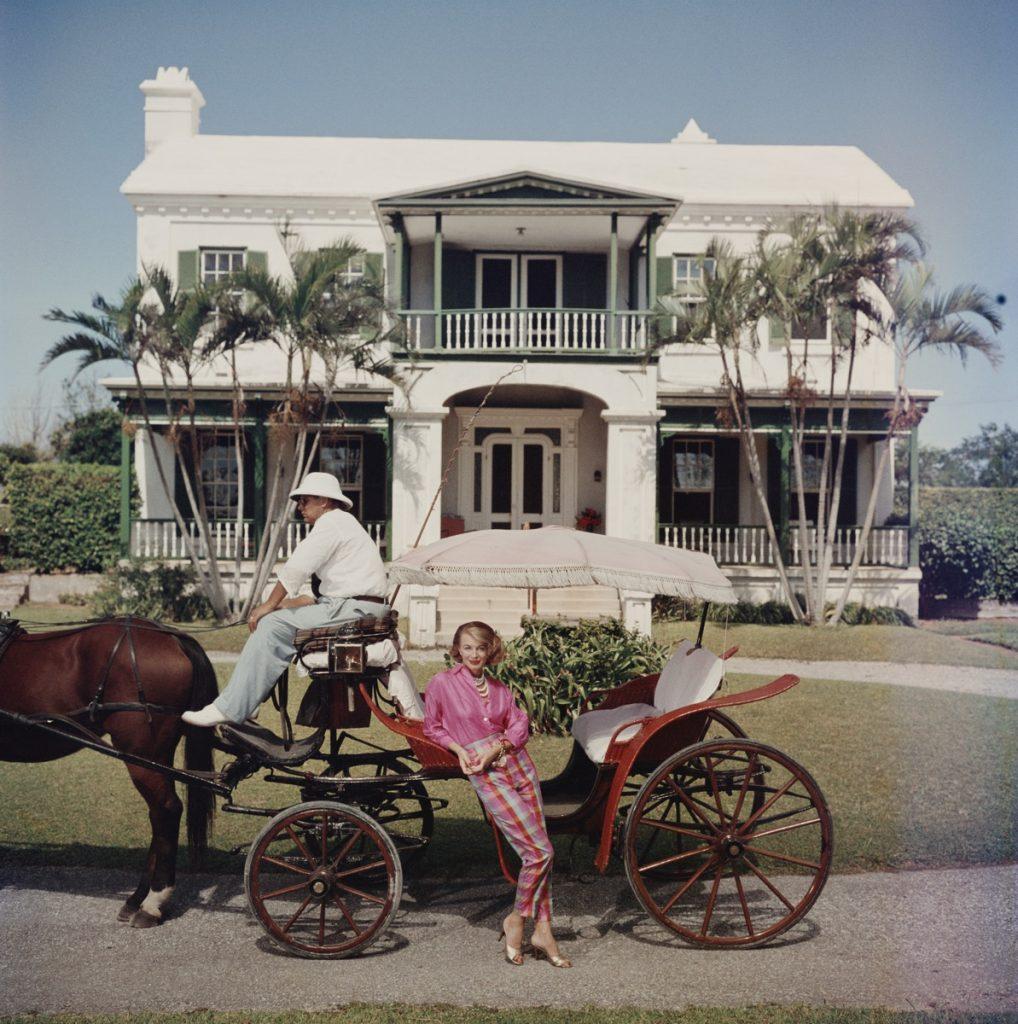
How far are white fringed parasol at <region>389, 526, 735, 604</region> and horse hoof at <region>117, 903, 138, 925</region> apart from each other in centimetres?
208

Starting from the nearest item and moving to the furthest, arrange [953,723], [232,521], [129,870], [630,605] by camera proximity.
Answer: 1. [129,870]
2. [953,723]
3. [630,605]
4. [232,521]

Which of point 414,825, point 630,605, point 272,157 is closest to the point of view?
point 414,825

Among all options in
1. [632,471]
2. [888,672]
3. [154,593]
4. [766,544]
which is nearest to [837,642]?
[888,672]

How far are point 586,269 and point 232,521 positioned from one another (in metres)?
8.22

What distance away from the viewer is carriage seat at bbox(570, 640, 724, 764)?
5762mm

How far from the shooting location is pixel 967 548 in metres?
22.0

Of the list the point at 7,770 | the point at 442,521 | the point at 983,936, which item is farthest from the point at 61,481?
the point at 983,936

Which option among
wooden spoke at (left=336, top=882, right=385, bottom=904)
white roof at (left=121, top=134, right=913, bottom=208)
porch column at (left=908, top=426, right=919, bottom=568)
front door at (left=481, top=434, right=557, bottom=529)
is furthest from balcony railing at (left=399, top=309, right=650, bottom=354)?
wooden spoke at (left=336, top=882, right=385, bottom=904)

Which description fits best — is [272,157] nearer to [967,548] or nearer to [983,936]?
[967,548]

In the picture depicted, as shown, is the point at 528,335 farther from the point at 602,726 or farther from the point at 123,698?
the point at 123,698

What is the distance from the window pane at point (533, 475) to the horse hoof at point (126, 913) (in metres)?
16.1

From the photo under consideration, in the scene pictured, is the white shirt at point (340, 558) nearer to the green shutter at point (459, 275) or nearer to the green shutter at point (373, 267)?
the green shutter at point (373, 267)

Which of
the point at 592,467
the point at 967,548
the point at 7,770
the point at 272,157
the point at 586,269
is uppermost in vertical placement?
the point at 272,157

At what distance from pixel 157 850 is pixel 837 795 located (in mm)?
4862
